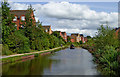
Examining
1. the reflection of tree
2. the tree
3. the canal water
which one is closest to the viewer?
the reflection of tree

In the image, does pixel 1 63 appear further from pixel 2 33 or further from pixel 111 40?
pixel 111 40

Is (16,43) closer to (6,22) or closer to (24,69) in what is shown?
(6,22)

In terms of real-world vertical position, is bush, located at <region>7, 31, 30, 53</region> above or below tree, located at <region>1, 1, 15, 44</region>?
below

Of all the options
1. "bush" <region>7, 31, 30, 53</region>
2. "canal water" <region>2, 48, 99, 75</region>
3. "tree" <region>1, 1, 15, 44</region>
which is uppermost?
"tree" <region>1, 1, 15, 44</region>

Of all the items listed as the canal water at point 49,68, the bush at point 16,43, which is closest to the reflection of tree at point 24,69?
the canal water at point 49,68

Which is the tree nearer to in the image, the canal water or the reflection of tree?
the canal water

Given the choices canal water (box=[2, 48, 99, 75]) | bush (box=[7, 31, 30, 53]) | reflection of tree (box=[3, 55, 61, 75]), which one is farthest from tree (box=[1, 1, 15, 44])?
reflection of tree (box=[3, 55, 61, 75])

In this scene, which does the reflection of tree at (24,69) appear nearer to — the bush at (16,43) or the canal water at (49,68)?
the canal water at (49,68)

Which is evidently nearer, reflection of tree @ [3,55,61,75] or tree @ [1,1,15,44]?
reflection of tree @ [3,55,61,75]

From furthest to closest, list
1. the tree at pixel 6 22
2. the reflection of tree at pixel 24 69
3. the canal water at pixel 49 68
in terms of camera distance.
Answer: the tree at pixel 6 22, the canal water at pixel 49 68, the reflection of tree at pixel 24 69

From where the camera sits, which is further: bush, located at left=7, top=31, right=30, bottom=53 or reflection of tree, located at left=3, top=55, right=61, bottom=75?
bush, located at left=7, top=31, right=30, bottom=53

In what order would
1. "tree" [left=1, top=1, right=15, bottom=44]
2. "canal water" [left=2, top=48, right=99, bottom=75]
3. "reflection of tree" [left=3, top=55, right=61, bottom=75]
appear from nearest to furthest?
1. "reflection of tree" [left=3, top=55, right=61, bottom=75]
2. "canal water" [left=2, top=48, right=99, bottom=75]
3. "tree" [left=1, top=1, right=15, bottom=44]

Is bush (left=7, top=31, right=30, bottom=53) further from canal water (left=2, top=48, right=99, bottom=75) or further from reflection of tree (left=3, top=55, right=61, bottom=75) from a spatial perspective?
reflection of tree (left=3, top=55, right=61, bottom=75)

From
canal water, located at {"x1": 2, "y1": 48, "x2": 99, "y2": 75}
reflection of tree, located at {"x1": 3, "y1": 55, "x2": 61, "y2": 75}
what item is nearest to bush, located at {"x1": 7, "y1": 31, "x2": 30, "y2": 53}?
canal water, located at {"x1": 2, "y1": 48, "x2": 99, "y2": 75}
